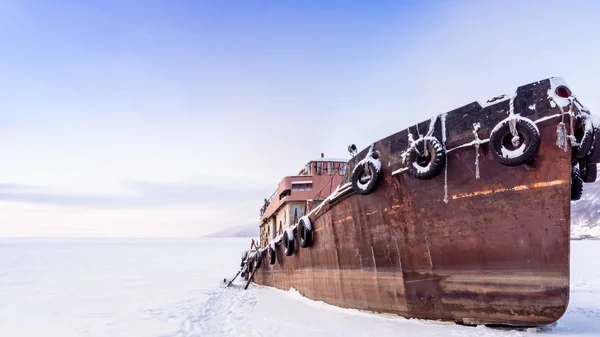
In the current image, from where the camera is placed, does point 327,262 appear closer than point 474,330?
No

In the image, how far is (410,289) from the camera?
673 centimetres

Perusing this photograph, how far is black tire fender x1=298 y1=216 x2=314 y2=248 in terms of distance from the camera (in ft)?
31.8

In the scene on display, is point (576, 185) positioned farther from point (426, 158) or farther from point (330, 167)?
point (330, 167)

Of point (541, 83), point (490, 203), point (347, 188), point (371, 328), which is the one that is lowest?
point (371, 328)

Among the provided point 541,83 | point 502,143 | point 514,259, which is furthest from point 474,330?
point 541,83

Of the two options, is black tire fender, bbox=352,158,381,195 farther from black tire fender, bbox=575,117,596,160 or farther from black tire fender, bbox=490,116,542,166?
black tire fender, bbox=575,117,596,160

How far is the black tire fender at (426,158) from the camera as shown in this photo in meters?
6.16

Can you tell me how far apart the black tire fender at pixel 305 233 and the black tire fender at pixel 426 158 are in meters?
3.82

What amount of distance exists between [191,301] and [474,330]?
8809 mm

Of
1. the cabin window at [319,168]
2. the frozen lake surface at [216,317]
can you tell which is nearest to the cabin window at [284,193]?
the cabin window at [319,168]

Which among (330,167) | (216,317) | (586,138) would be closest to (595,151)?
(586,138)

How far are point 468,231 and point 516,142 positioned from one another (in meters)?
1.53

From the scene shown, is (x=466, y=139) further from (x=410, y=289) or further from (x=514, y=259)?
(x=410, y=289)

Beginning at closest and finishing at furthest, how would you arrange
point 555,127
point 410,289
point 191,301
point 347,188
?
point 555,127 < point 410,289 < point 347,188 < point 191,301
